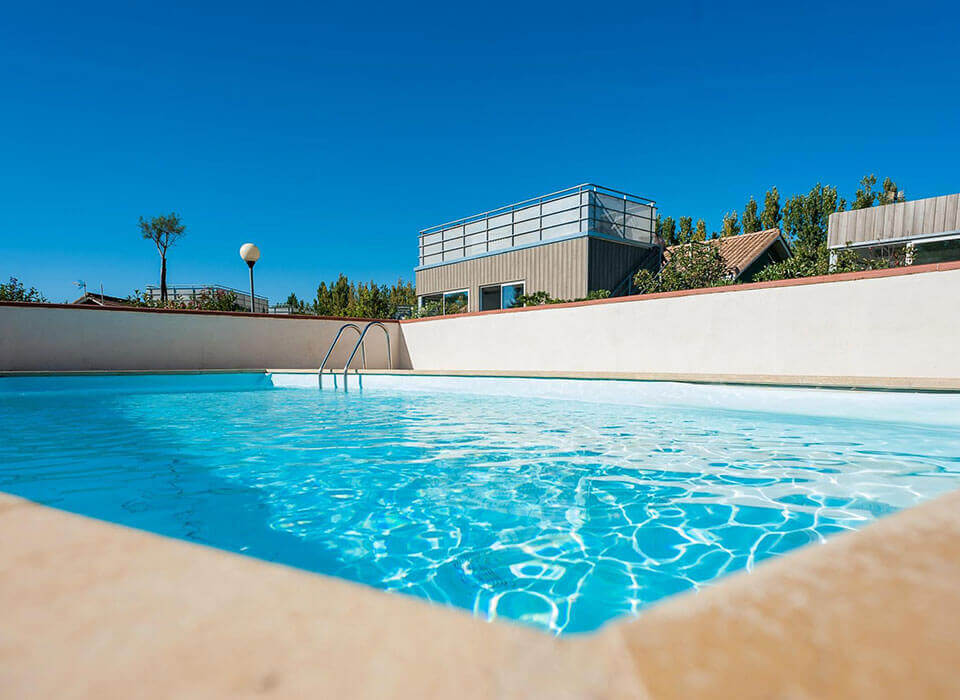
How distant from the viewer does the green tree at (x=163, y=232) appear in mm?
31730

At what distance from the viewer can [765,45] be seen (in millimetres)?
18516

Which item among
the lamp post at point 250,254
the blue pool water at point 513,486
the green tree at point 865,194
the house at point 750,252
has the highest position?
the green tree at point 865,194

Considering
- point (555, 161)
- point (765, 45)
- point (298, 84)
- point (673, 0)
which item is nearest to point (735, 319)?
point (673, 0)

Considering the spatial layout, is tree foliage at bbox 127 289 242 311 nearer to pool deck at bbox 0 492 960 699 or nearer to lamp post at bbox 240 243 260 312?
lamp post at bbox 240 243 260 312

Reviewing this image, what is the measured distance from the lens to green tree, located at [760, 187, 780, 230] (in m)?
29.3

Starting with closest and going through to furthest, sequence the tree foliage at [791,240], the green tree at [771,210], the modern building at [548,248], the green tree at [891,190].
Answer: the tree foliage at [791,240] → the modern building at [548,248] → the green tree at [891,190] → the green tree at [771,210]

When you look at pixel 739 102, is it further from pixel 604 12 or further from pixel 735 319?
pixel 735 319

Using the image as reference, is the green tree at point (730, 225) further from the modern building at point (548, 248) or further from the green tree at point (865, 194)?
the modern building at point (548, 248)

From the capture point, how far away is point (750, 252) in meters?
15.9

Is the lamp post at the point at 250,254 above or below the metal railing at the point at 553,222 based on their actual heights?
below

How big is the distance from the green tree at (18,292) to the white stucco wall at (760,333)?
80.6 feet

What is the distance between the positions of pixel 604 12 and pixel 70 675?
2263cm

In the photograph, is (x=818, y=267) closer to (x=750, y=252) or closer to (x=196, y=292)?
(x=750, y=252)

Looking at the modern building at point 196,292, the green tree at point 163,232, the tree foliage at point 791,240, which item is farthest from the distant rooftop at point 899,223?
the green tree at point 163,232
